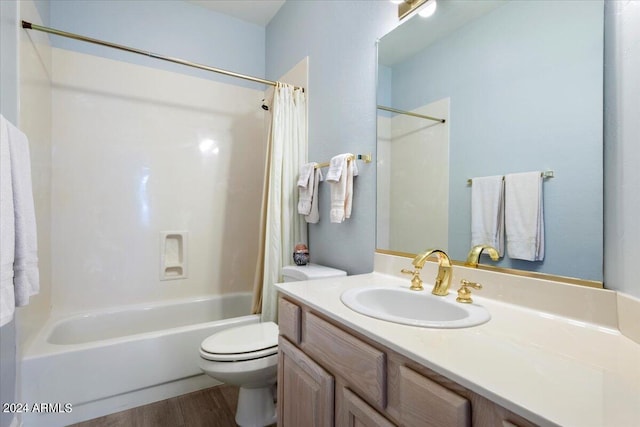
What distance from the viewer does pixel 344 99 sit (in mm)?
1797

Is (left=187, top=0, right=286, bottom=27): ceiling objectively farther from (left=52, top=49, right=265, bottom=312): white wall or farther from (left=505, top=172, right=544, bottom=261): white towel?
(left=505, top=172, right=544, bottom=261): white towel

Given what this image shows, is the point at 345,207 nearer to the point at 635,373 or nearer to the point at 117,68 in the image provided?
the point at 635,373

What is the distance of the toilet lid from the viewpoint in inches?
56.2

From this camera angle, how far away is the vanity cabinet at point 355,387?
1.87 ft

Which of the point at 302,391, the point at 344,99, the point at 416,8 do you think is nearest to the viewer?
the point at 302,391

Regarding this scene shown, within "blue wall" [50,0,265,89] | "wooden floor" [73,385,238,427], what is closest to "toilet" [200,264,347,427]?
"wooden floor" [73,385,238,427]

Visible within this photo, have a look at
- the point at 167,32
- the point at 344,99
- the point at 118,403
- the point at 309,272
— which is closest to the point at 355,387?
the point at 309,272

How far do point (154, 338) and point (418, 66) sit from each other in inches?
81.4

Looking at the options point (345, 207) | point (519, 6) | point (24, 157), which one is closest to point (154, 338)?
point (24, 157)

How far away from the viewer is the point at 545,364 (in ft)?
1.95

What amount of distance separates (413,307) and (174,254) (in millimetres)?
2116

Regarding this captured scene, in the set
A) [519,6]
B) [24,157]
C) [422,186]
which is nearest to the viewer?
[519,6]

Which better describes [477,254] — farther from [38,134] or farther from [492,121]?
[38,134]

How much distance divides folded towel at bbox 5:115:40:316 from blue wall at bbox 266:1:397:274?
1.40 meters
